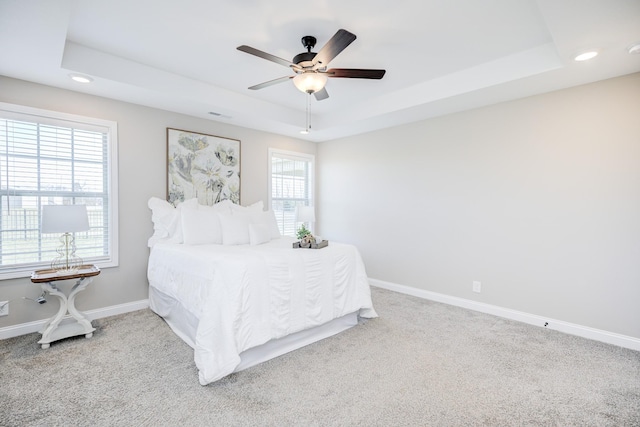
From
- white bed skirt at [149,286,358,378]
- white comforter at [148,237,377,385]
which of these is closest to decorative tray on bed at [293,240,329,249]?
white comforter at [148,237,377,385]

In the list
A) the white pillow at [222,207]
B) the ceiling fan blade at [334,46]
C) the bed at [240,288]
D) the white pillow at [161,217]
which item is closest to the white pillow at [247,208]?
the white pillow at [222,207]

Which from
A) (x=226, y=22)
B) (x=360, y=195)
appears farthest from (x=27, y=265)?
(x=360, y=195)

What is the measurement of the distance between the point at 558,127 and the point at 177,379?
13.7 ft

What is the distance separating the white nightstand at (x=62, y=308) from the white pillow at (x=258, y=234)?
152cm

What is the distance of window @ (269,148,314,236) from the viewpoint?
507cm

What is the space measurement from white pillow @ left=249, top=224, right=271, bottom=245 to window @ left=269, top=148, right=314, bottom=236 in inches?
51.2

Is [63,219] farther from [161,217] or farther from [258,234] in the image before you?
[258,234]

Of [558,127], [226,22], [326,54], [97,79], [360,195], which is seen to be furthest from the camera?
[360,195]

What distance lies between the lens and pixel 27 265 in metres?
2.96

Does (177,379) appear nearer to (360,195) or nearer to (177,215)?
(177,215)

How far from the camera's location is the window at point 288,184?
507 cm

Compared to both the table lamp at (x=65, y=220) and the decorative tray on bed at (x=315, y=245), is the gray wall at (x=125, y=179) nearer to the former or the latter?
the table lamp at (x=65, y=220)

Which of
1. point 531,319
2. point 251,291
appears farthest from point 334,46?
point 531,319

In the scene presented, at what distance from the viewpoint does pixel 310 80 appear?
2.51 m
